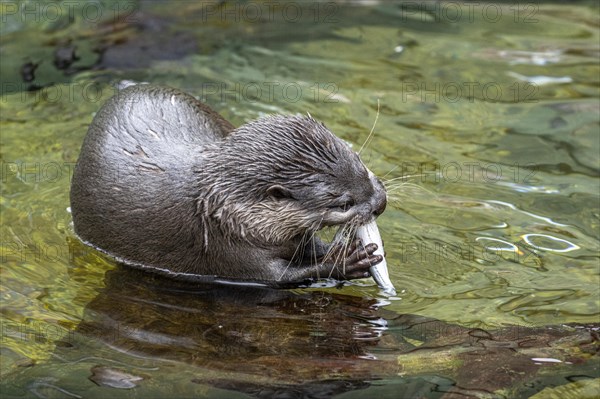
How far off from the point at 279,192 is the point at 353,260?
1.83ft

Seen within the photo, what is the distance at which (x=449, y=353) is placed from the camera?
471 cm

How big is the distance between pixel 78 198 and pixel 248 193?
1.25 m

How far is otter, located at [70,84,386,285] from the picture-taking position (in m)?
5.33

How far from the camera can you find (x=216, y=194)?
219 inches

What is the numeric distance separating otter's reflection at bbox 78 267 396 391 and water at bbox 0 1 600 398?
2 centimetres

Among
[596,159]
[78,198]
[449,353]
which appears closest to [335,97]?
[596,159]

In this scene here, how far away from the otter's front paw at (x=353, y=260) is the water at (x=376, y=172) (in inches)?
7.1

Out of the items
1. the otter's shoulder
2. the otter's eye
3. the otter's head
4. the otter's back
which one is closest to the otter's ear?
the otter's head

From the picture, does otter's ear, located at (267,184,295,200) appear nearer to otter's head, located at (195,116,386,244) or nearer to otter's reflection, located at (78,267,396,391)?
otter's head, located at (195,116,386,244)

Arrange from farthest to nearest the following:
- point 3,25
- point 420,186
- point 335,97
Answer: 1. point 3,25
2. point 335,97
3. point 420,186

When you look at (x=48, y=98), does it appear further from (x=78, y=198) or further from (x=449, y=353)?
(x=449, y=353)

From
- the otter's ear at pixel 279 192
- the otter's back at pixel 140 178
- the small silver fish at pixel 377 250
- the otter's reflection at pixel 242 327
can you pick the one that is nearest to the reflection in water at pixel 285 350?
the otter's reflection at pixel 242 327

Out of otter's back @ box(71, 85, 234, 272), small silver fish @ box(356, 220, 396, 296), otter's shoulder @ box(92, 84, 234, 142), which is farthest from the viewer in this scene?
otter's shoulder @ box(92, 84, 234, 142)

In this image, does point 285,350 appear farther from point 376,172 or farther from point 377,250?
point 376,172
